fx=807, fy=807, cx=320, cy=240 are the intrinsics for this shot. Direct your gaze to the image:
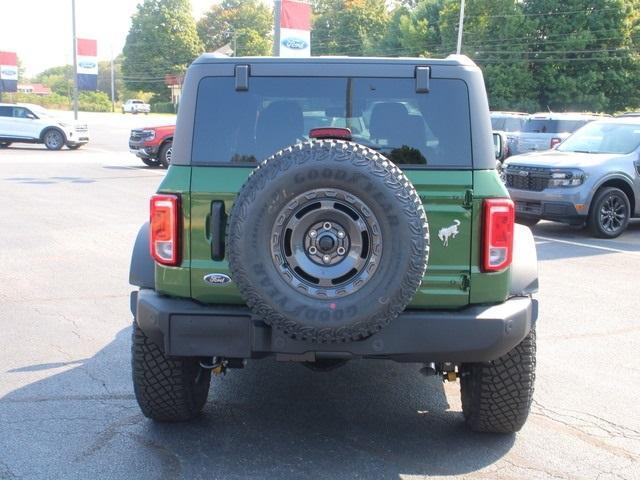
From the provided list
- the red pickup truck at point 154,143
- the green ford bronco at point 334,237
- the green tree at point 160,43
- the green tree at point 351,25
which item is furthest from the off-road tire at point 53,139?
the green tree at point 160,43

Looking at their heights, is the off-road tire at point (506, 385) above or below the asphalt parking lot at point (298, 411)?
above

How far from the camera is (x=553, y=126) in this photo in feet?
68.6

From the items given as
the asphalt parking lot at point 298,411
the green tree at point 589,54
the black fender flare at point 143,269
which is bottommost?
the asphalt parking lot at point 298,411

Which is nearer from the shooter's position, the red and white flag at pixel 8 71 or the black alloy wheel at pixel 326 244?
the black alloy wheel at pixel 326 244

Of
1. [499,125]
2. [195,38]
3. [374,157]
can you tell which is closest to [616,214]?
[374,157]

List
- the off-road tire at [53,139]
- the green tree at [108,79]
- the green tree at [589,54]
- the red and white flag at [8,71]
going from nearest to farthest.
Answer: the off-road tire at [53,139]
the green tree at [589,54]
the red and white flag at [8,71]
the green tree at [108,79]

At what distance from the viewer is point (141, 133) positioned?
21.4 meters

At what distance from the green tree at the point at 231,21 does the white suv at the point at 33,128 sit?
80.0 metres

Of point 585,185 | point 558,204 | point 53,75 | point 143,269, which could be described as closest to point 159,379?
point 143,269

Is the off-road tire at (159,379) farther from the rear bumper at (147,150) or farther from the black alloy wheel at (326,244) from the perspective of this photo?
the rear bumper at (147,150)

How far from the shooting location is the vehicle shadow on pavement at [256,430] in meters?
3.89

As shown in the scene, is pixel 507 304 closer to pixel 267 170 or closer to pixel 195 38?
pixel 267 170

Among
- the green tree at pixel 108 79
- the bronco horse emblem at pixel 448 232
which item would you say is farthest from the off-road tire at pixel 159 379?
the green tree at pixel 108 79

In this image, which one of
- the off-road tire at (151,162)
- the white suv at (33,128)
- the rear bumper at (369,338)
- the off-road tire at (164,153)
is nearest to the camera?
the rear bumper at (369,338)
